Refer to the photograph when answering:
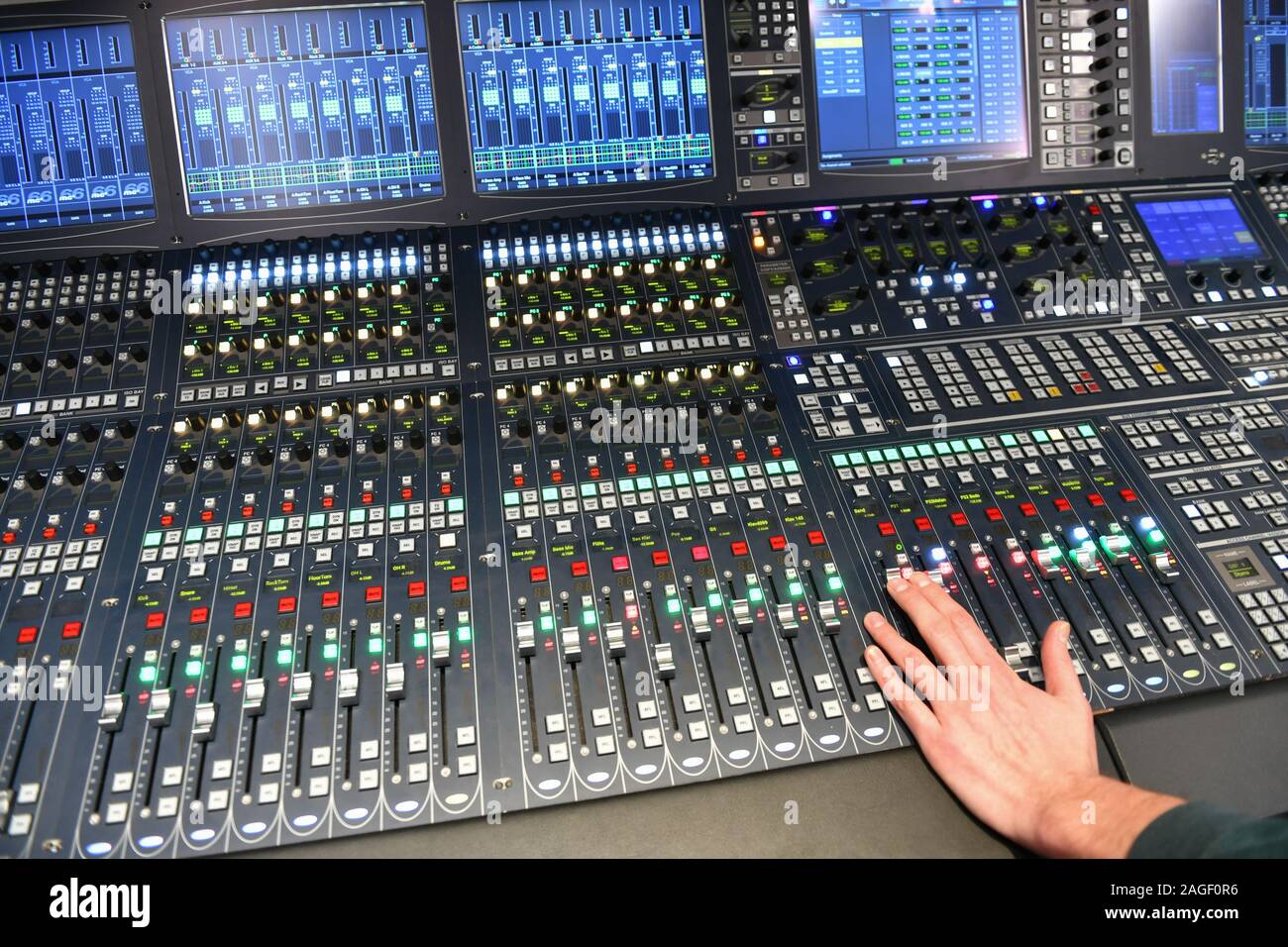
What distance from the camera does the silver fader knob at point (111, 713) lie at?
6.17ft

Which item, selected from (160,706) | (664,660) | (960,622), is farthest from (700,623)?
(160,706)

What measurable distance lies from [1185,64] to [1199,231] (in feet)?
2.49

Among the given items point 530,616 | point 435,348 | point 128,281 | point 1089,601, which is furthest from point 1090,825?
point 128,281

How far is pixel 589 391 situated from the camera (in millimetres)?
2650

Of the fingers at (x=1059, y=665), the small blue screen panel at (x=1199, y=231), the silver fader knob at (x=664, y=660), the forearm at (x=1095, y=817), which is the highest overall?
the small blue screen panel at (x=1199, y=231)

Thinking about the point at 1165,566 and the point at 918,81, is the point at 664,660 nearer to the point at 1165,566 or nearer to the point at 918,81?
the point at 1165,566

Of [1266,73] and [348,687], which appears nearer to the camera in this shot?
[348,687]

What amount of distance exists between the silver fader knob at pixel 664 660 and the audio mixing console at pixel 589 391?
23 mm

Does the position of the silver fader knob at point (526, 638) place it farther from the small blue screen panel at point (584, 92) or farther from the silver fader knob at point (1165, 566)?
the small blue screen panel at point (584, 92)

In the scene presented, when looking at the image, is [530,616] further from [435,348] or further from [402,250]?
[402,250]

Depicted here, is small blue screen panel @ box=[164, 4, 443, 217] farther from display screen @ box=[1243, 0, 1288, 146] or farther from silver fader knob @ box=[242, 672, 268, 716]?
display screen @ box=[1243, 0, 1288, 146]

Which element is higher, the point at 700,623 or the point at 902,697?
the point at 700,623

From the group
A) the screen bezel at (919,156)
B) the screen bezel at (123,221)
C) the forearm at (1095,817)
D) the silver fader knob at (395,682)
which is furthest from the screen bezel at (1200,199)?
the screen bezel at (123,221)
